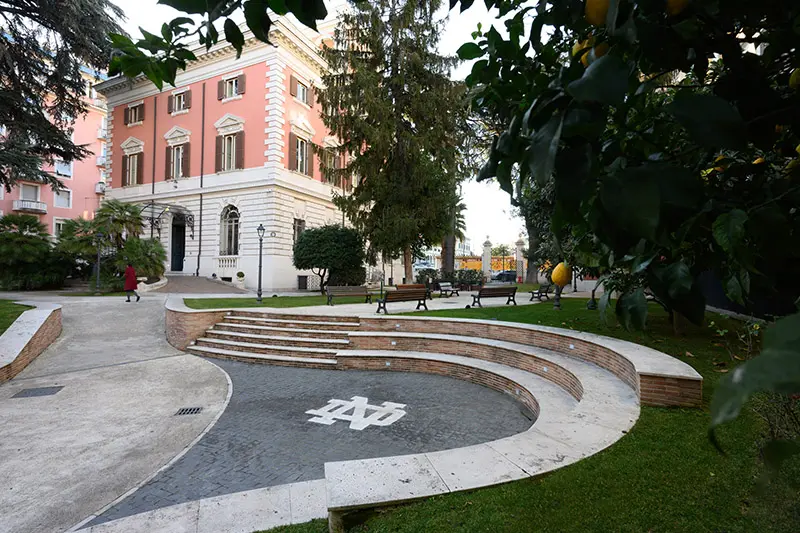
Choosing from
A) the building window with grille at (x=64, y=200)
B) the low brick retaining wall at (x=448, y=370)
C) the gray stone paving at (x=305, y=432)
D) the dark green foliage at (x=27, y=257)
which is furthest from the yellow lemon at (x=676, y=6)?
the building window with grille at (x=64, y=200)

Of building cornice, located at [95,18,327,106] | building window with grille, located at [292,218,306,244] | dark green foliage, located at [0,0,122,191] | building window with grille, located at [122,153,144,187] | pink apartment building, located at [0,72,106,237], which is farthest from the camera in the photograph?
pink apartment building, located at [0,72,106,237]

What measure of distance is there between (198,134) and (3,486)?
26.3 meters

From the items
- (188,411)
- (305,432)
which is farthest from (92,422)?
(305,432)

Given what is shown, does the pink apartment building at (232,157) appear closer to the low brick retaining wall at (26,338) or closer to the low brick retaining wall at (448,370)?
the low brick retaining wall at (26,338)

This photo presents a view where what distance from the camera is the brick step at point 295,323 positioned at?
36.4 feet

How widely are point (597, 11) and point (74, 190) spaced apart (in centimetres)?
4895

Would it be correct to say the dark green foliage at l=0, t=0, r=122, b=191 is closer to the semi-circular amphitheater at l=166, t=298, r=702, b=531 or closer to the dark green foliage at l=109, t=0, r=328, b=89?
the semi-circular amphitheater at l=166, t=298, r=702, b=531

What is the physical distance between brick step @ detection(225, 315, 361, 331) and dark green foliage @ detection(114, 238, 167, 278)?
36.8 feet

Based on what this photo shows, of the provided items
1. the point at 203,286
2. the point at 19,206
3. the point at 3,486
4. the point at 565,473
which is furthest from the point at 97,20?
the point at 19,206

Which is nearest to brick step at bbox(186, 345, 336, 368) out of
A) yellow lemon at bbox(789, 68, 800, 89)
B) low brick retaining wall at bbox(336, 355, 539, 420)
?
low brick retaining wall at bbox(336, 355, 539, 420)

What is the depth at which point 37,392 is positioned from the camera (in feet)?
24.7

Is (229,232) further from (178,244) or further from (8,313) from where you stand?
(8,313)

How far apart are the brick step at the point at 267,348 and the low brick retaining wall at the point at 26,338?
334 cm

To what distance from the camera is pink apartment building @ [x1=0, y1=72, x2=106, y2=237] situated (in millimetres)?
35922
